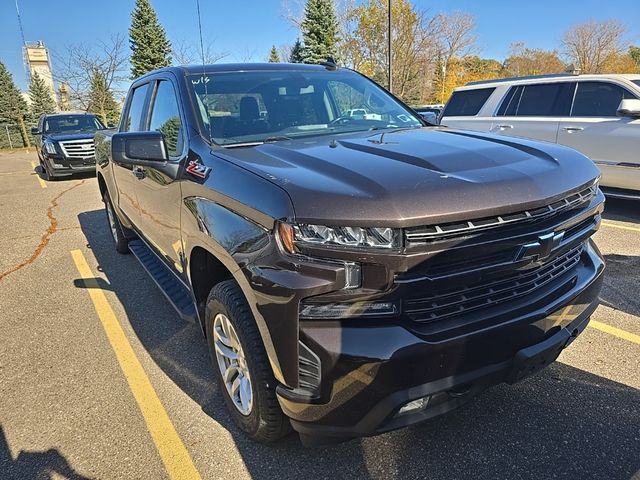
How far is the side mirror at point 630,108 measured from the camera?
6.08 meters

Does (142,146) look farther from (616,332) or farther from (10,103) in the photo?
(10,103)

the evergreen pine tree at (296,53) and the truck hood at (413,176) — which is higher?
the evergreen pine tree at (296,53)

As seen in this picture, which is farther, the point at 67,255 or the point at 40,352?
the point at 67,255

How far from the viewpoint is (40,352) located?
3.64 m

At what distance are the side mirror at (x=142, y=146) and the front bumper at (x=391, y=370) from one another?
157cm

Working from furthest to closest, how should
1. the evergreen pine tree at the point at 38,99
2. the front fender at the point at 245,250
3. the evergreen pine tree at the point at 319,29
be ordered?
the evergreen pine tree at the point at 38,99 < the evergreen pine tree at the point at 319,29 < the front fender at the point at 245,250

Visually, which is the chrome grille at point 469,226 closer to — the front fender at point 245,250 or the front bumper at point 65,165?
the front fender at point 245,250

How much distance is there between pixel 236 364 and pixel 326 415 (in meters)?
0.74

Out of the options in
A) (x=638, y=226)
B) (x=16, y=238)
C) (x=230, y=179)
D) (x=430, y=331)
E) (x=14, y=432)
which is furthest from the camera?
(x=16, y=238)

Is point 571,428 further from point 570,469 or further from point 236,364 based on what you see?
point 236,364

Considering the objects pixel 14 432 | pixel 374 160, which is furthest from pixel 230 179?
pixel 14 432

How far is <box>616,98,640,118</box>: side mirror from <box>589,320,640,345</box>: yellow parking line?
3832mm

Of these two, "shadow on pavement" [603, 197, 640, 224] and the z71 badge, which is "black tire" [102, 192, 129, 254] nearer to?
the z71 badge

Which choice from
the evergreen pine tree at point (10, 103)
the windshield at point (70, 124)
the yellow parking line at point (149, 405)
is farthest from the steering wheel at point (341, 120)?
the evergreen pine tree at point (10, 103)
